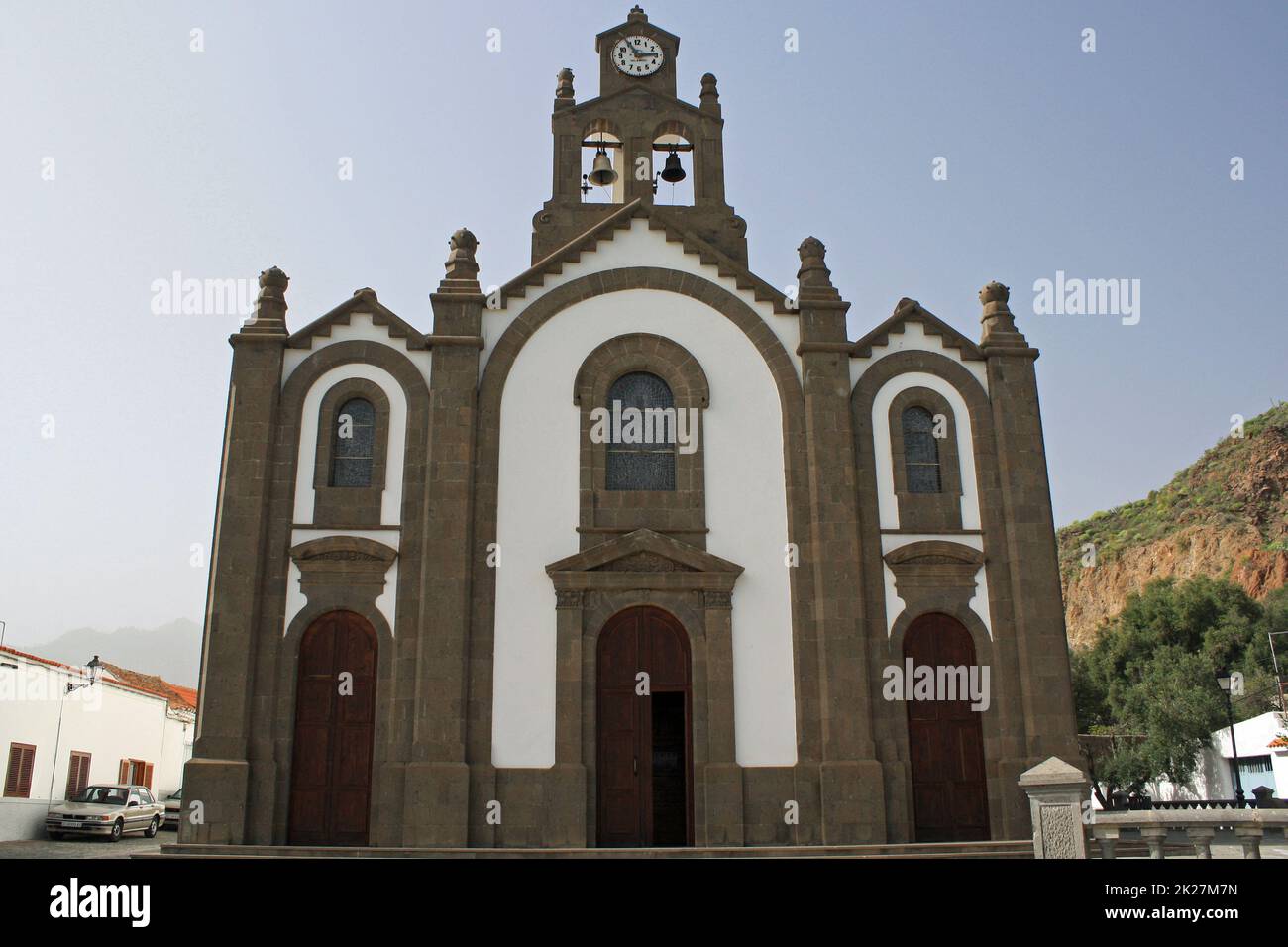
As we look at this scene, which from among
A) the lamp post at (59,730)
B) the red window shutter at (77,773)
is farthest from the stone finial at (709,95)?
the red window shutter at (77,773)

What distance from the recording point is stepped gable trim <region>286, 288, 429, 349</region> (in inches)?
813

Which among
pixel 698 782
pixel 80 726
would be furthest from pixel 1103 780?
pixel 80 726

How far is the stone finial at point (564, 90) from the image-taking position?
77.6 ft

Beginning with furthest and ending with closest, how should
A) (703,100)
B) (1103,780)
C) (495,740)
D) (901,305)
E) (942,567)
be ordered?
1. (1103,780)
2. (703,100)
3. (901,305)
4. (942,567)
5. (495,740)

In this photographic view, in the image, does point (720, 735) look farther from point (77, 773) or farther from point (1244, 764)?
point (1244, 764)

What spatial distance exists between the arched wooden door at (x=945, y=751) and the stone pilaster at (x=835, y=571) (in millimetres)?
1015

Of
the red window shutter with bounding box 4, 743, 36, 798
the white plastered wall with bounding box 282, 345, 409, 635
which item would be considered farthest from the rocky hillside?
the red window shutter with bounding box 4, 743, 36, 798

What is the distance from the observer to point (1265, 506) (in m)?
71.9

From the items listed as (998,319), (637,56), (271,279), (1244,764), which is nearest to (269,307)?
(271,279)

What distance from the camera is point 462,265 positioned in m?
21.1

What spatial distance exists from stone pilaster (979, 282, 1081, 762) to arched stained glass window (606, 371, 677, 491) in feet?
21.1

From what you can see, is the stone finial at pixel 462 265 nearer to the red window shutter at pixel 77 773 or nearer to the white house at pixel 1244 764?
the red window shutter at pixel 77 773
